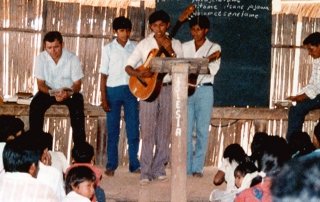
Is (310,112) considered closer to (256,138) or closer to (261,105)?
(261,105)

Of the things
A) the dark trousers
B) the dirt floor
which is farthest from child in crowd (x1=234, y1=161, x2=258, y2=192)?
the dark trousers

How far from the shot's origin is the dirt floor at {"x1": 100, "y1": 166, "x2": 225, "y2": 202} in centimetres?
515

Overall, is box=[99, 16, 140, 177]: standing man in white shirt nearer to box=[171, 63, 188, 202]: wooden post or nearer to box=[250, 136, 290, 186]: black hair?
box=[171, 63, 188, 202]: wooden post

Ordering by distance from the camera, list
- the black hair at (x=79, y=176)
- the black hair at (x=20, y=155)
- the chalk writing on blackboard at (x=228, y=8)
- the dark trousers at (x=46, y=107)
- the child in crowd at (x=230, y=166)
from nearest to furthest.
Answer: the black hair at (x=20, y=155), the black hair at (x=79, y=176), the child in crowd at (x=230, y=166), the dark trousers at (x=46, y=107), the chalk writing on blackboard at (x=228, y=8)

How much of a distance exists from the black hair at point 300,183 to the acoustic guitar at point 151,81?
3.99 m

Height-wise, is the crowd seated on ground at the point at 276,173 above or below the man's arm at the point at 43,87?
below

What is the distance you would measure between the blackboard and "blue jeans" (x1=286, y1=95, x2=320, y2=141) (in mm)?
830

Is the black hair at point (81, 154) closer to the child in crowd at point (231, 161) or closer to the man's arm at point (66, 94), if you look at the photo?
the child in crowd at point (231, 161)

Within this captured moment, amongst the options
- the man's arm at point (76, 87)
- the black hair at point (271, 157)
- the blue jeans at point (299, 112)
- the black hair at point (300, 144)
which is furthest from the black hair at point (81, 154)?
the blue jeans at point (299, 112)

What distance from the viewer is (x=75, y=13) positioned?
22.9 feet

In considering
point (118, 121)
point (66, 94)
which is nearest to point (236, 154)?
point (118, 121)

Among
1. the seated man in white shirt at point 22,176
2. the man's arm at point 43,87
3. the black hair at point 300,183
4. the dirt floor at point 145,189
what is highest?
the man's arm at point 43,87

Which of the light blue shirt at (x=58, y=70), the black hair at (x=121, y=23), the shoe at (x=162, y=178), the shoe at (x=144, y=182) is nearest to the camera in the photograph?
the shoe at (x=144, y=182)

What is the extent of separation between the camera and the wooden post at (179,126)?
13.1 ft
